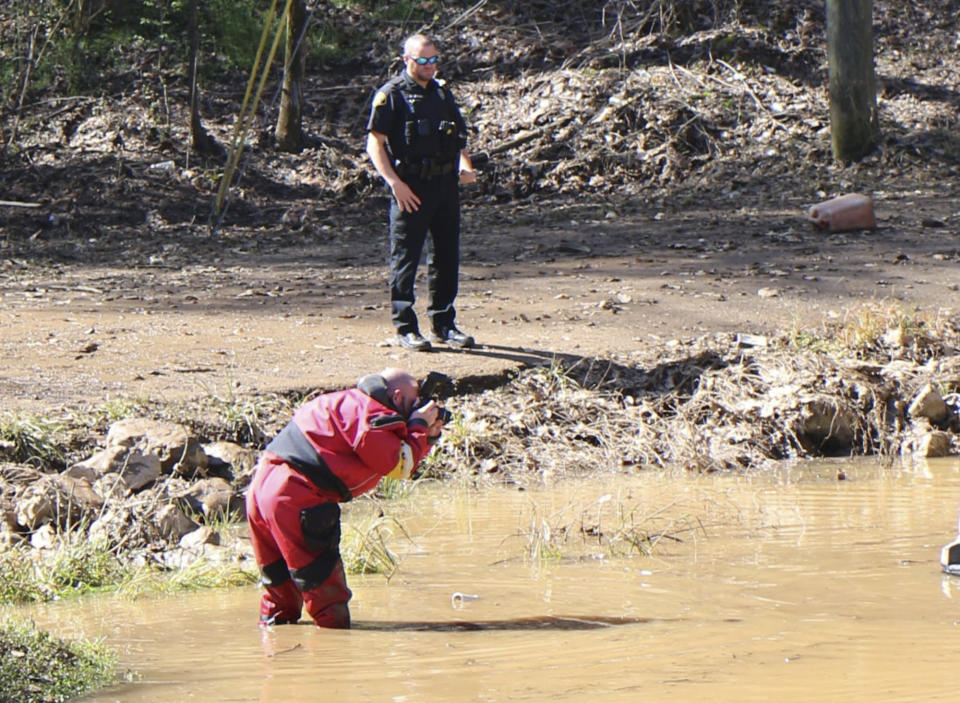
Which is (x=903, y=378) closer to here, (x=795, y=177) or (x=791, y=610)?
(x=791, y=610)

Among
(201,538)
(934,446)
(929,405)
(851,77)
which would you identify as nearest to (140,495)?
(201,538)

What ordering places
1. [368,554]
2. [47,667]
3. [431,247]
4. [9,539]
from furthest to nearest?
1. [431,247]
2. [9,539]
3. [368,554]
4. [47,667]

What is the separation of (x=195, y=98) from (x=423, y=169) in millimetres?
8498

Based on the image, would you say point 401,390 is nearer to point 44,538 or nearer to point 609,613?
point 609,613

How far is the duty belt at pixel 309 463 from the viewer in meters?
4.75

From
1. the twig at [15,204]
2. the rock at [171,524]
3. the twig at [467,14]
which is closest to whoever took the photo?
the rock at [171,524]

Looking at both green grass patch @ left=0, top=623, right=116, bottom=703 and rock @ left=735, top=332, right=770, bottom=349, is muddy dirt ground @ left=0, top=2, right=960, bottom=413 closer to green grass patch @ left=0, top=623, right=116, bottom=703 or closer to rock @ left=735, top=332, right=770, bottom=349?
rock @ left=735, top=332, right=770, bottom=349

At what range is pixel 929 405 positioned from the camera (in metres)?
8.30

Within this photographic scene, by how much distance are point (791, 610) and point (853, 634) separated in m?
0.42

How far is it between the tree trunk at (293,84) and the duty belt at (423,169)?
26.6ft

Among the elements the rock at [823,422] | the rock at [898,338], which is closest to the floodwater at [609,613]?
the rock at [823,422]

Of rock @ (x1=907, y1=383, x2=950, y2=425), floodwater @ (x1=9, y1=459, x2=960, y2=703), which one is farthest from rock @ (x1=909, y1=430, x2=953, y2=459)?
floodwater @ (x1=9, y1=459, x2=960, y2=703)

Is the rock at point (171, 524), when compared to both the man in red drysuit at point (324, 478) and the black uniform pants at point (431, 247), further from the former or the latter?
the black uniform pants at point (431, 247)

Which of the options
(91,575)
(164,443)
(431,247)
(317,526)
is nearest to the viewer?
(317,526)
